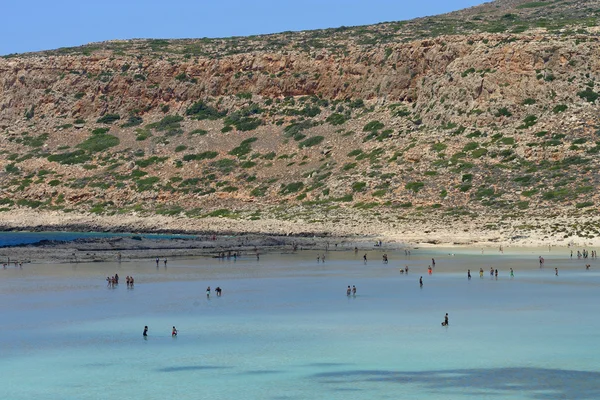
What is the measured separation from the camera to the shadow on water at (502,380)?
28.7m

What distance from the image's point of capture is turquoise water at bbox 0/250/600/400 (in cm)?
3000

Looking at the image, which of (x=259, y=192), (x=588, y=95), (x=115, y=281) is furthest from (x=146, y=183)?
(x=115, y=281)

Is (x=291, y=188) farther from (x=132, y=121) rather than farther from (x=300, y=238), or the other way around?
(x=132, y=121)

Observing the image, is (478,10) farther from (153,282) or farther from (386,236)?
(153,282)

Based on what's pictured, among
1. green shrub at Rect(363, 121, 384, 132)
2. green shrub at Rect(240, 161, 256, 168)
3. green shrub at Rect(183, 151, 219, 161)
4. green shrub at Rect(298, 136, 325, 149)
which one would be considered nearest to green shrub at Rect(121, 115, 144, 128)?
green shrub at Rect(183, 151, 219, 161)

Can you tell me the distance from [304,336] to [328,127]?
86.7 m

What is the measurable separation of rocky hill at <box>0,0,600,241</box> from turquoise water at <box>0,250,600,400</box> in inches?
1261

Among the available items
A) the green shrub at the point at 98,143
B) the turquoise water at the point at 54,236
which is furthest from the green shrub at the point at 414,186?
the green shrub at the point at 98,143

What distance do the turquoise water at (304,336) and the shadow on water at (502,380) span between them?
0.20 ft

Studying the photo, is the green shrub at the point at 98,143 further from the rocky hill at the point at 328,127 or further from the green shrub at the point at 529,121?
the green shrub at the point at 529,121

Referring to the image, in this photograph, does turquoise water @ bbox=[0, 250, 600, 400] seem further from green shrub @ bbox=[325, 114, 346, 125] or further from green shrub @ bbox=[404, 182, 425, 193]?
green shrub @ bbox=[325, 114, 346, 125]

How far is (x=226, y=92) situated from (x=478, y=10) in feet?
187

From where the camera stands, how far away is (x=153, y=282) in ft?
191

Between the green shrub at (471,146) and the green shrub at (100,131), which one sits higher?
the green shrub at (100,131)
